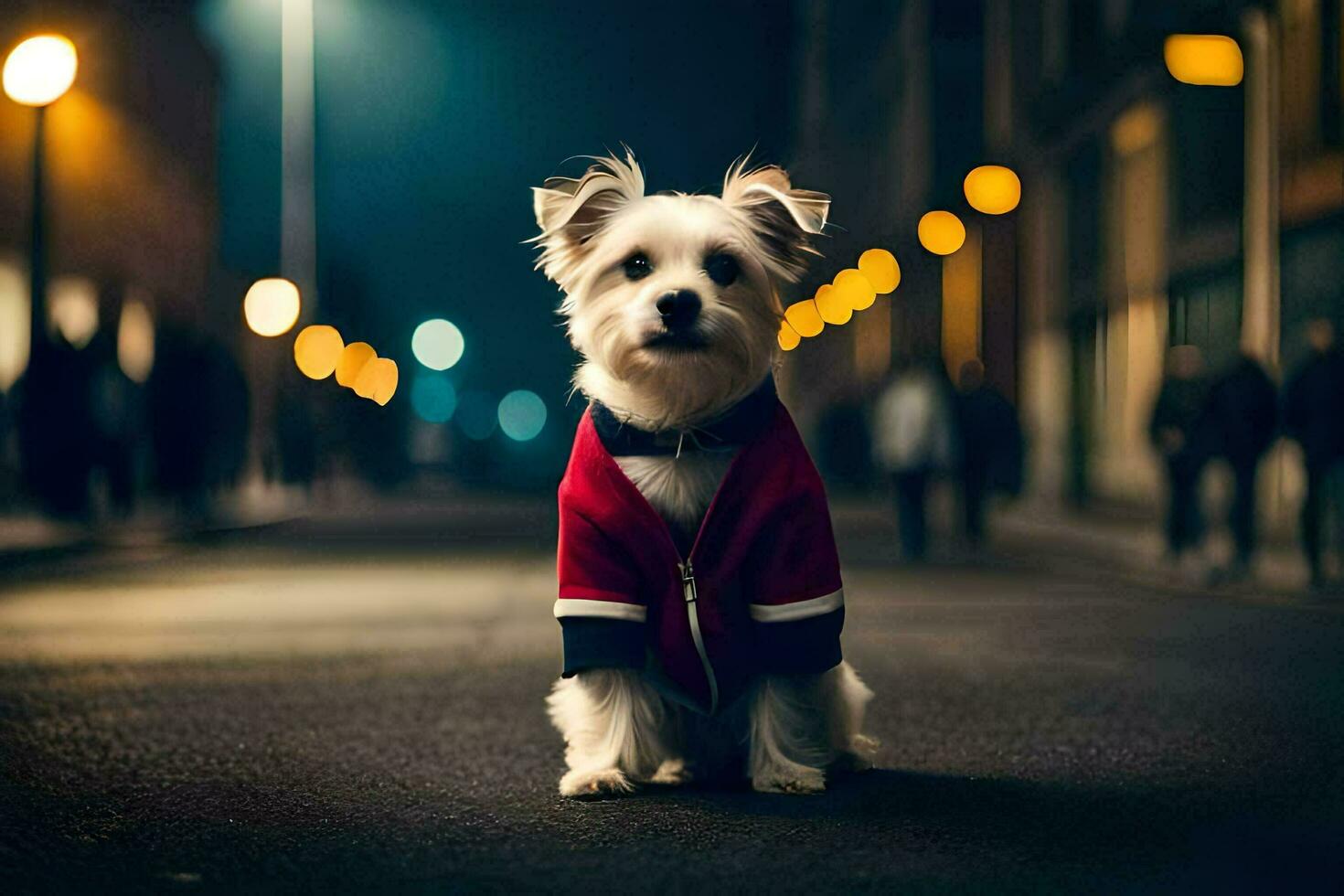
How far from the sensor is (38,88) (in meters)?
16.7

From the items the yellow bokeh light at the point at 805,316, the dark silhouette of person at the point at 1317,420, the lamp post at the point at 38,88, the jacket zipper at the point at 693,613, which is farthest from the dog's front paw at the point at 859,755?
the yellow bokeh light at the point at 805,316

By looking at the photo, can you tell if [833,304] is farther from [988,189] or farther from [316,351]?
[988,189]

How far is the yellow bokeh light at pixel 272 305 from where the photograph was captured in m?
32.1

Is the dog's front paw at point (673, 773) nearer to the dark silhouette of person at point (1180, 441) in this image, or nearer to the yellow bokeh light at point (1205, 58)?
the dark silhouette of person at point (1180, 441)

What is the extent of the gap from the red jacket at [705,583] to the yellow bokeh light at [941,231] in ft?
69.2

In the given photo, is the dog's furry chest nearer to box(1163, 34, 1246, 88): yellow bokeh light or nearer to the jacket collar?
the jacket collar

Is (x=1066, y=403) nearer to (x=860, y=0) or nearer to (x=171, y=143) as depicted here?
(x=171, y=143)

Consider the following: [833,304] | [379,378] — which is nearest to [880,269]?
[833,304]

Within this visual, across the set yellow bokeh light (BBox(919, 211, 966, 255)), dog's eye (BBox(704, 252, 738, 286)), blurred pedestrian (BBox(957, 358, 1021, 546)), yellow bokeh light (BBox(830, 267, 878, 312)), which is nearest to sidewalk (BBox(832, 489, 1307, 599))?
blurred pedestrian (BBox(957, 358, 1021, 546))

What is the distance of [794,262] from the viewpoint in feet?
16.0

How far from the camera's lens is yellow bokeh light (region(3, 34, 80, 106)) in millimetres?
16688

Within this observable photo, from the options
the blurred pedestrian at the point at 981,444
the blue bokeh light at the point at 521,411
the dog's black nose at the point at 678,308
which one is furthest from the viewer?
the blue bokeh light at the point at 521,411

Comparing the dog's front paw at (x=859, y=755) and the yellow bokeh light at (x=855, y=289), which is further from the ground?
the yellow bokeh light at (x=855, y=289)

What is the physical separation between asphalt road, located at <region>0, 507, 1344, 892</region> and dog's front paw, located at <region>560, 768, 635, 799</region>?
6 cm
